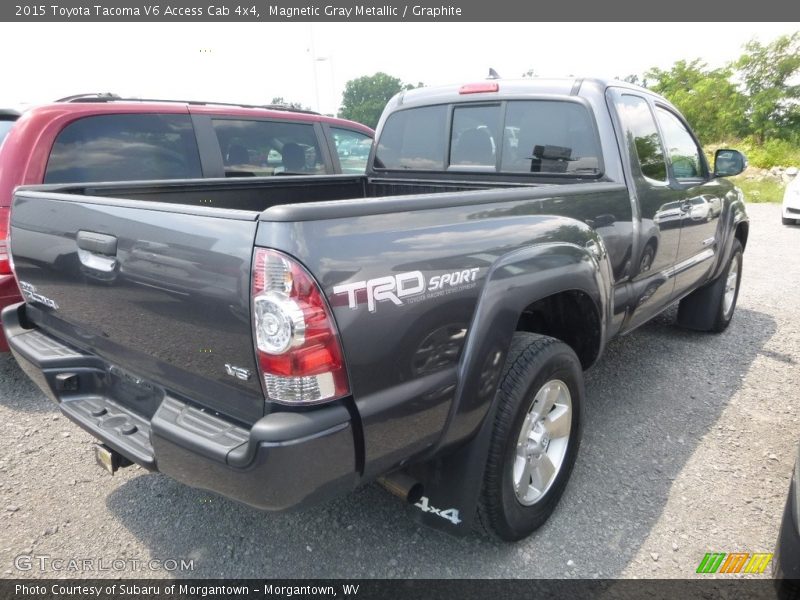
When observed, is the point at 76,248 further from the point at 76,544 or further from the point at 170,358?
the point at 76,544

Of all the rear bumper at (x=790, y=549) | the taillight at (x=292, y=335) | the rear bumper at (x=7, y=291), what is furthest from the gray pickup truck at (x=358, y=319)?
the rear bumper at (x=7, y=291)

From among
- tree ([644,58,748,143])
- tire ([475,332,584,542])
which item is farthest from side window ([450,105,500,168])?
tree ([644,58,748,143])

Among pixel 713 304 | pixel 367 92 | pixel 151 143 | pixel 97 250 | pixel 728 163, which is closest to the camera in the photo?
pixel 97 250

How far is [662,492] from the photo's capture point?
2613 mm

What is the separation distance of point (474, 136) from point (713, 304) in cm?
266

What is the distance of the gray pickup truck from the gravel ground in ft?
0.86

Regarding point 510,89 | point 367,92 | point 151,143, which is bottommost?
point 151,143

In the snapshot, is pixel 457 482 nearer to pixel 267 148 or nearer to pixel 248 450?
pixel 248 450

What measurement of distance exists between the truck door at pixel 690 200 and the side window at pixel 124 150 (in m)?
3.56

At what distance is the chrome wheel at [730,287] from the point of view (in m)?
4.68

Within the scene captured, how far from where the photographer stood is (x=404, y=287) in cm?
162

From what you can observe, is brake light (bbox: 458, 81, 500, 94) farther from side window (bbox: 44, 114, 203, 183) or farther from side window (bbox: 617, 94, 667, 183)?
side window (bbox: 44, 114, 203, 183)

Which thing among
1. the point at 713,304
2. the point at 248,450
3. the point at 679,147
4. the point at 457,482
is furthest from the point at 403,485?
Result: the point at 713,304

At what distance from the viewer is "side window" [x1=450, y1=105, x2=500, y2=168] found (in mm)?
3295
